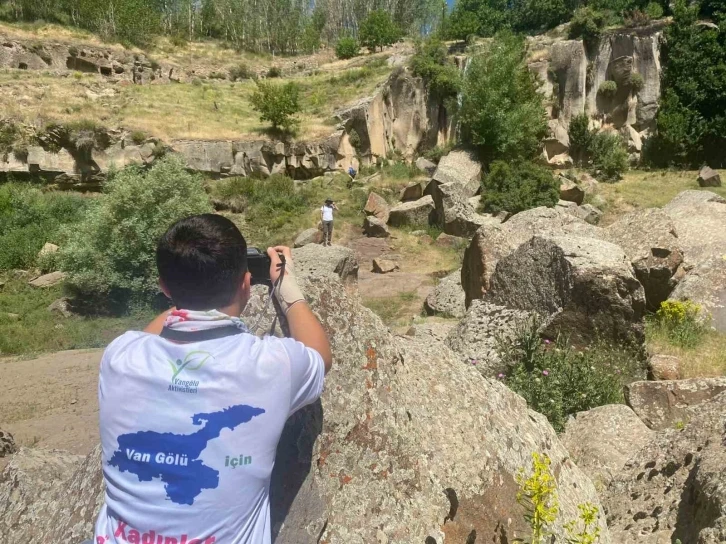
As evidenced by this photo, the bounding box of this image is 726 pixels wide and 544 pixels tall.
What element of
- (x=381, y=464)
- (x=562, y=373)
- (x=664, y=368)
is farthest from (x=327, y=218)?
(x=381, y=464)

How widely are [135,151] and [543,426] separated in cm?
2416

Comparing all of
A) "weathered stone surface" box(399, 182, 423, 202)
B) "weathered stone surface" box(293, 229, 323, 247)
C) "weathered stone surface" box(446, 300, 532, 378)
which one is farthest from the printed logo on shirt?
"weathered stone surface" box(399, 182, 423, 202)

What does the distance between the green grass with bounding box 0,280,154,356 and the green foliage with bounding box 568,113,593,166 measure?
21.9m

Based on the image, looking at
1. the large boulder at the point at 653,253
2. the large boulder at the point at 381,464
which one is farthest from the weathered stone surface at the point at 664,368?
the large boulder at the point at 381,464

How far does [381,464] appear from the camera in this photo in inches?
91.0

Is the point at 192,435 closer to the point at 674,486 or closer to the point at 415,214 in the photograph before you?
the point at 674,486

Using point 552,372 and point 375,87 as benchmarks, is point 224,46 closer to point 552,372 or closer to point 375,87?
point 375,87

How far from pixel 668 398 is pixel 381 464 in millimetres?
3349

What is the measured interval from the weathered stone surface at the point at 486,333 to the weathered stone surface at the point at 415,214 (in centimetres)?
1435

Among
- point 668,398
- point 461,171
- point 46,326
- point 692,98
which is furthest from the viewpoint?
point 692,98

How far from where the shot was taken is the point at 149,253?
48.6 ft

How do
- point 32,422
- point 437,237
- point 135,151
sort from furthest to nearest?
point 135,151 < point 437,237 < point 32,422

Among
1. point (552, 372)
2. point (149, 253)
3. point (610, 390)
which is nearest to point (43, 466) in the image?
point (552, 372)

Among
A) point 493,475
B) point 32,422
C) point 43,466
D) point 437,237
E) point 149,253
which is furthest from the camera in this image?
Result: point 437,237
